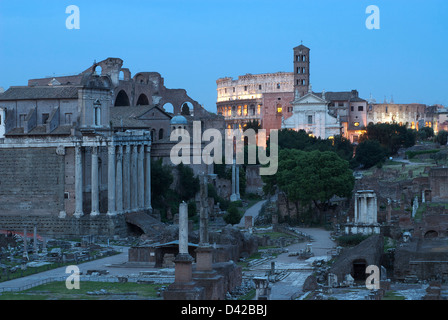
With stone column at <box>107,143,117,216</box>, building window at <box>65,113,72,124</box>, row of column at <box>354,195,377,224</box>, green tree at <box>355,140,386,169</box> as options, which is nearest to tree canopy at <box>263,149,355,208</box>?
row of column at <box>354,195,377,224</box>

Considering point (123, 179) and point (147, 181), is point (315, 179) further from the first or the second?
point (123, 179)

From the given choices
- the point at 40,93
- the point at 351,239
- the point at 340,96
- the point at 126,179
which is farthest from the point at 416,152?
the point at 351,239

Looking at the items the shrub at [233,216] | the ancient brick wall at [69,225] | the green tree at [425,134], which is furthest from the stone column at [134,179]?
the green tree at [425,134]

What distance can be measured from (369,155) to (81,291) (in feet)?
196

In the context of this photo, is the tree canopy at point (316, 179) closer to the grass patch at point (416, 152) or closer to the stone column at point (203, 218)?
the stone column at point (203, 218)

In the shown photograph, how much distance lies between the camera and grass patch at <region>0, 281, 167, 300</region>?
107 ft

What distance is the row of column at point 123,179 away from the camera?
55.5 meters

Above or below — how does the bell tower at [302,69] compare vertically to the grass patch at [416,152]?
above

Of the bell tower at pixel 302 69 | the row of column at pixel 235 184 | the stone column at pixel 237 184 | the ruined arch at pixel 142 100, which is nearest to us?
the row of column at pixel 235 184

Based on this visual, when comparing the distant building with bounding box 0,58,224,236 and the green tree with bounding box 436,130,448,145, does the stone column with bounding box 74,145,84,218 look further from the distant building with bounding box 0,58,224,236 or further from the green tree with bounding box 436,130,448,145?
the green tree with bounding box 436,130,448,145

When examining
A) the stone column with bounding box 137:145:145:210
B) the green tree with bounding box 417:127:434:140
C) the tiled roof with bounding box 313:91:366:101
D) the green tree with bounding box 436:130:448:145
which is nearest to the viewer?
the stone column with bounding box 137:145:145:210

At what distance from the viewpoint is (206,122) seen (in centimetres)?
9481

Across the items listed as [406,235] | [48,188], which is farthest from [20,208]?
[406,235]

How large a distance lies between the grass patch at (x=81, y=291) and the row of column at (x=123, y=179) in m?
18.5
